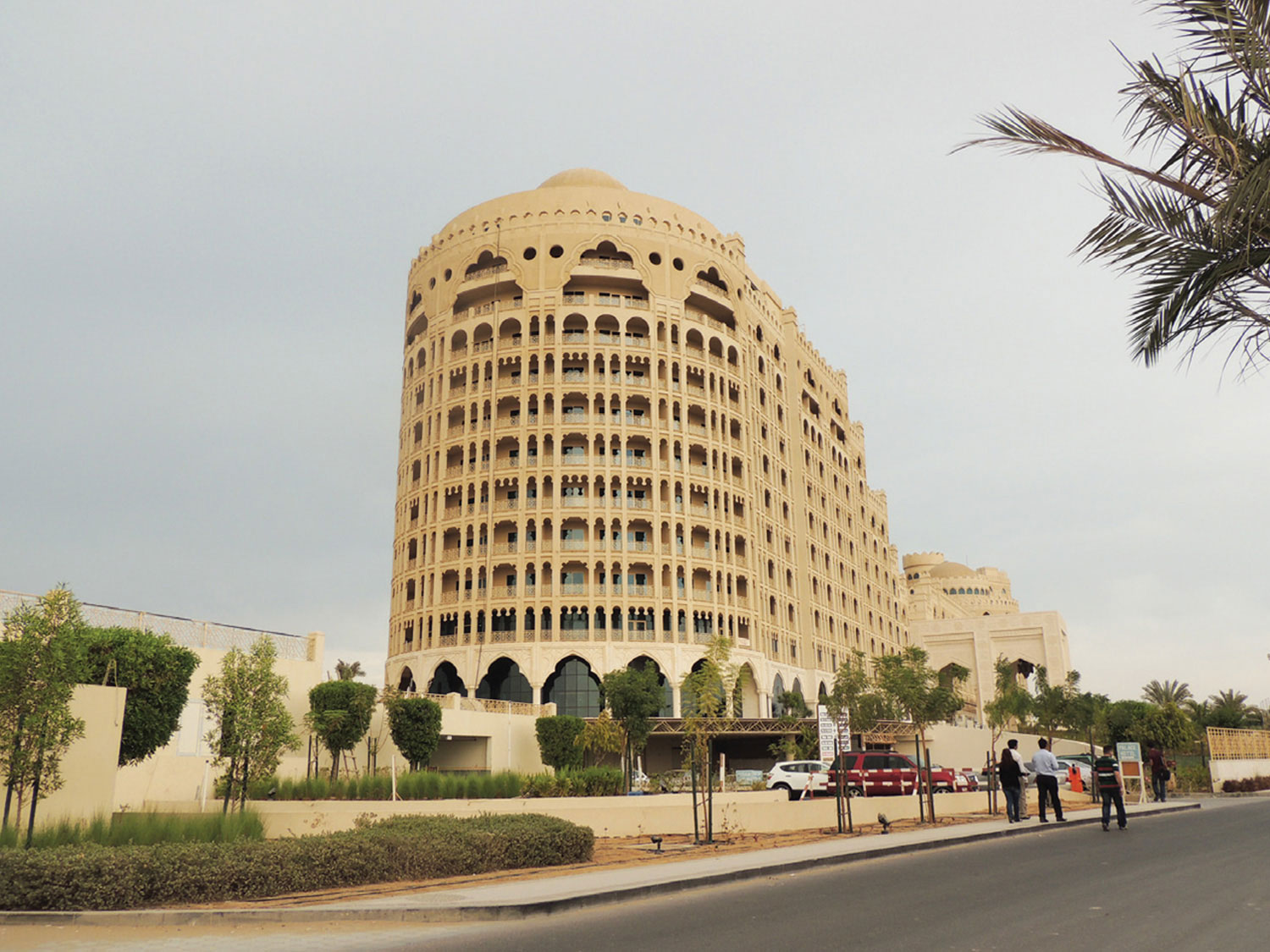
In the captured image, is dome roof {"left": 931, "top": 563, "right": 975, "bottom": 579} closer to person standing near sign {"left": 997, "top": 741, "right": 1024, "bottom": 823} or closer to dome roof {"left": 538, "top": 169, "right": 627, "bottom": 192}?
dome roof {"left": 538, "top": 169, "right": 627, "bottom": 192}

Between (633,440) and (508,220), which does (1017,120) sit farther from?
(508,220)

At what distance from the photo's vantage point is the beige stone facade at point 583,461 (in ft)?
202

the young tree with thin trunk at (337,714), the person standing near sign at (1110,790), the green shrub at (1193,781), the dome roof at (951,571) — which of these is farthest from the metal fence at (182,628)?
the dome roof at (951,571)

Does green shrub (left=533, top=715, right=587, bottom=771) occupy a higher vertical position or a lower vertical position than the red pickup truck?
higher

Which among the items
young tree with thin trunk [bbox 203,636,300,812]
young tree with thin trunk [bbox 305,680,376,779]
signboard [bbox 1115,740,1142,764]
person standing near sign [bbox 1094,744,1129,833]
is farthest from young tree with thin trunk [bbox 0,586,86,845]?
signboard [bbox 1115,740,1142,764]

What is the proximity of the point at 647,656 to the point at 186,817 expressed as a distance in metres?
42.4

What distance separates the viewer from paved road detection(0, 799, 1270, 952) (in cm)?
916

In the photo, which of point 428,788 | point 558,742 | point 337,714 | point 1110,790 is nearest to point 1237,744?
point 558,742

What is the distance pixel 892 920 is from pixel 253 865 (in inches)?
315

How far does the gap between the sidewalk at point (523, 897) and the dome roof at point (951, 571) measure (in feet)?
461

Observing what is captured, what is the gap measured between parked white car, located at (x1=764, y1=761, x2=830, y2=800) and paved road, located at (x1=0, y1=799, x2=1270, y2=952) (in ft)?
73.3

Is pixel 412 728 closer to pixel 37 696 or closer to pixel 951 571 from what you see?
pixel 37 696

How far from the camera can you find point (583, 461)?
63.7 metres

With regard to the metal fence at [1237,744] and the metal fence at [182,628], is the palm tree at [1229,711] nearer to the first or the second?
the metal fence at [1237,744]
